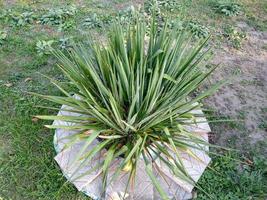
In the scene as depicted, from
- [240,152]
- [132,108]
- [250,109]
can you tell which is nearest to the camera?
[132,108]

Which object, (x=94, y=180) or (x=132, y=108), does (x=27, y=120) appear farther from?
(x=132, y=108)

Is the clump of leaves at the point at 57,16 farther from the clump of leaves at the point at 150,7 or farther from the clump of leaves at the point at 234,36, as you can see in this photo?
the clump of leaves at the point at 234,36

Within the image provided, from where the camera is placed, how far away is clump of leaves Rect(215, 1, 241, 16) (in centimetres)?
457

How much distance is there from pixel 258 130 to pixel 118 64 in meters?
1.51

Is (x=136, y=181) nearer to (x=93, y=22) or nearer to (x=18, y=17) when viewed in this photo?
(x=93, y=22)

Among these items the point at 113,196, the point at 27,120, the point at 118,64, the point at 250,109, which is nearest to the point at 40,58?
the point at 27,120

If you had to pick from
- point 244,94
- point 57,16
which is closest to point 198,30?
point 244,94

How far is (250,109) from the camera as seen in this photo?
3281 mm

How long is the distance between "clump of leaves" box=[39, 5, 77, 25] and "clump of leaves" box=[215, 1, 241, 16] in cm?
189

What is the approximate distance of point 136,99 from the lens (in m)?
2.20

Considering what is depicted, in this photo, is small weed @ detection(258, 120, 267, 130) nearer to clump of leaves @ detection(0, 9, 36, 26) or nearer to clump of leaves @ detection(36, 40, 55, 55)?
clump of leaves @ detection(36, 40, 55, 55)

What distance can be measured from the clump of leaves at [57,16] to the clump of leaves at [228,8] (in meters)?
1.89

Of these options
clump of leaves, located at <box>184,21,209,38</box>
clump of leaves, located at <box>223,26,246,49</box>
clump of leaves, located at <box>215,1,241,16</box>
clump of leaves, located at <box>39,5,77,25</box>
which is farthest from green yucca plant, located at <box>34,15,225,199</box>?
clump of leaves, located at <box>215,1,241,16</box>

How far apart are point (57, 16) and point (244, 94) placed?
2392mm
